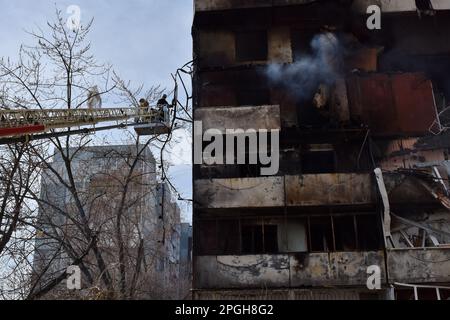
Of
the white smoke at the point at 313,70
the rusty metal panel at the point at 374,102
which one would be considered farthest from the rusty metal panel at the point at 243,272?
the white smoke at the point at 313,70

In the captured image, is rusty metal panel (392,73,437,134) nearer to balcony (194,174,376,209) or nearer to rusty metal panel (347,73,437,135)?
rusty metal panel (347,73,437,135)

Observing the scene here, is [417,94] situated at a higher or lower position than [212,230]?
higher

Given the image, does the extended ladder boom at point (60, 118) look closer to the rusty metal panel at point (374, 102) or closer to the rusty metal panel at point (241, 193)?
the rusty metal panel at point (241, 193)

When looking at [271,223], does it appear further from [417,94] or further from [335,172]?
[417,94]

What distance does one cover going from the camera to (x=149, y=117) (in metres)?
17.6

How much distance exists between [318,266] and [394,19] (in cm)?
1265

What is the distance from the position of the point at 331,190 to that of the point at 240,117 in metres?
4.77

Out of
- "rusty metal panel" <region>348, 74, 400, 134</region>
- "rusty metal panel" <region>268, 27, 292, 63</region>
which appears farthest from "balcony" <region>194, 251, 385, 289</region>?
"rusty metal panel" <region>268, 27, 292, 63</region>

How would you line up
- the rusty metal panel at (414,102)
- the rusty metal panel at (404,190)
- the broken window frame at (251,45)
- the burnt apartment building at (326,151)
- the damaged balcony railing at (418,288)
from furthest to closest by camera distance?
the broken window frame at (251,45), the rusty metal panel at (414,102), the rusty metal panel at (404,190), the burnt apartment building at (326,151), the damaged balcony railing at (418,288)

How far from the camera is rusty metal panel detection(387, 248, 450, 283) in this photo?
18.0 metres

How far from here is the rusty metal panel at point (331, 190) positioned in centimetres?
1956

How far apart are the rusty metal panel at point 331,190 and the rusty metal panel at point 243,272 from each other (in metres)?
2.45

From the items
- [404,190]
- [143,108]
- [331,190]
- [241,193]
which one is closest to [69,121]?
[143,108]

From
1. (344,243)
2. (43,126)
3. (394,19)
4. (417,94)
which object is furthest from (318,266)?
(394,19)
